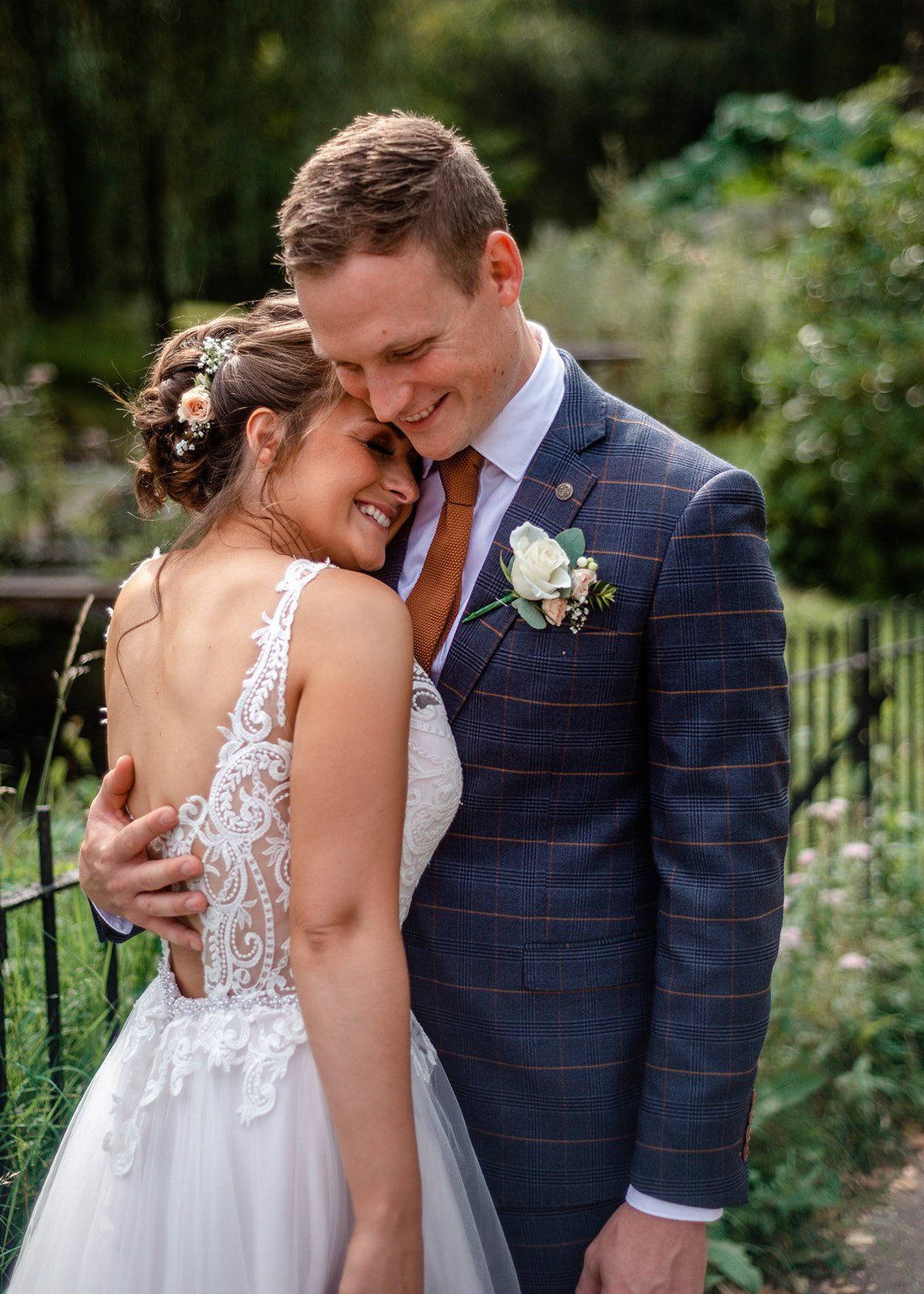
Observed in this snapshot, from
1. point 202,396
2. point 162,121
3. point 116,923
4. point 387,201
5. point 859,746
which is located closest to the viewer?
point 387,201

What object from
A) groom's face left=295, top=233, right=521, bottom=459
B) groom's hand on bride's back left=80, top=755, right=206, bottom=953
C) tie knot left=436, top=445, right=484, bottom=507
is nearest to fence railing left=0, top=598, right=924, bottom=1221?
groom's hand on bride's back left=80, top=755, right=206, bottom=953

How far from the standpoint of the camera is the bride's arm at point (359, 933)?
1440mm

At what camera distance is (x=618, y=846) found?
1.74m

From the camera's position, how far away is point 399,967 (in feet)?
4.80

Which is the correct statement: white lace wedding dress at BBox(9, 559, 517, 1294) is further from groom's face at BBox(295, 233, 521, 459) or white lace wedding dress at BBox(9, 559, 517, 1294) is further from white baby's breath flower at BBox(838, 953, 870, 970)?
white baby's breath flower at BBox(838, 953, 870, 970)

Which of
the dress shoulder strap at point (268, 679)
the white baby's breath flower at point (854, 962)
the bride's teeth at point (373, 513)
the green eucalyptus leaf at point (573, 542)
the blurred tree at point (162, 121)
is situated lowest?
the white baby's breath flower at point (854, 962)

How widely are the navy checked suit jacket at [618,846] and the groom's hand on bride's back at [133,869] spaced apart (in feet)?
1.19

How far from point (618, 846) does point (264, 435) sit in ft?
2.60

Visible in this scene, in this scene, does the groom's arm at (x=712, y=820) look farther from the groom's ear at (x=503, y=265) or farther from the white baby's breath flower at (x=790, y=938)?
the white baby's breath flower at (x=790, y=938)

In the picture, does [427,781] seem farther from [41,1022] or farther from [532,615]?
[41,1022]

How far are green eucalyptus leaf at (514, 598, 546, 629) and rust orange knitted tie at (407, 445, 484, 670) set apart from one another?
0.46ft

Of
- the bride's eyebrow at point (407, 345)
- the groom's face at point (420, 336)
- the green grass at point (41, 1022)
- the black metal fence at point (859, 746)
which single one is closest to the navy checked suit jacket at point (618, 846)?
the groom's face at point (420, 336)

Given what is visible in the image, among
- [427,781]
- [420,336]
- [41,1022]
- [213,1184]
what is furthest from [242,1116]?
[41,1022]

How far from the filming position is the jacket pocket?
68.0 inches
